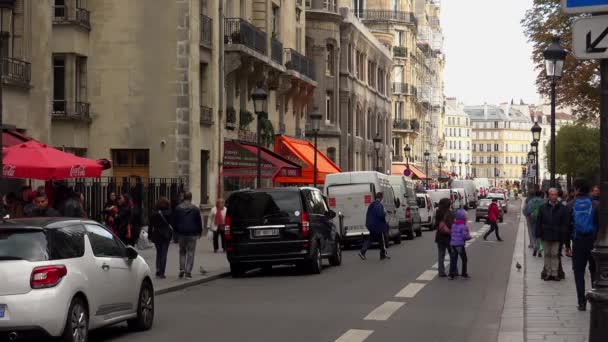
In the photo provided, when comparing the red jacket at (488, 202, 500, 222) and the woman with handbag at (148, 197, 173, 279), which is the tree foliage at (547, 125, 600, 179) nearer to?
the red jacket at (488, 202, 500, 222)

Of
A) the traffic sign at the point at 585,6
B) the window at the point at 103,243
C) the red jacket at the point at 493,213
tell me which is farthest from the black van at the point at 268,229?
the red jacket at the point at 493,213

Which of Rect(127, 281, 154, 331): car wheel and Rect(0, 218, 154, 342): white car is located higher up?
Rect(0, 218, 154, 342): white car

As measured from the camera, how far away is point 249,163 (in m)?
42.2

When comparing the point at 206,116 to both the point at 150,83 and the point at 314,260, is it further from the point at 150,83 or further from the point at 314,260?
the point at 314,260

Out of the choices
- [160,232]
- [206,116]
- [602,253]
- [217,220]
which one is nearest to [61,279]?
[602,253]

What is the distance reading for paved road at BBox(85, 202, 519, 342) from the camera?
13852mm

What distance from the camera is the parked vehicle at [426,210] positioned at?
54.0 m

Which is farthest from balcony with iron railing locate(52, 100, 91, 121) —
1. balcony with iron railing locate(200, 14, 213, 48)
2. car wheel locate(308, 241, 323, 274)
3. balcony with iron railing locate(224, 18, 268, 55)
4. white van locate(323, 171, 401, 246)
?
car wheel locate(308, 241, 323, 274)

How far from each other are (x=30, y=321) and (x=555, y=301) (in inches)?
347

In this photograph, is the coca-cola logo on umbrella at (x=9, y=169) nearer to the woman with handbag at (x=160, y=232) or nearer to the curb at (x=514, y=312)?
the woman with handbag at (x=160, y=232)

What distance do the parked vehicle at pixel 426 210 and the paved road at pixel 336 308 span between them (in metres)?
27.3

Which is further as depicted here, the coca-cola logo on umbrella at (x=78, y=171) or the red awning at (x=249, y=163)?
the red awning at (x=249, y=163)

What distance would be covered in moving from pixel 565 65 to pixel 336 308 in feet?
102

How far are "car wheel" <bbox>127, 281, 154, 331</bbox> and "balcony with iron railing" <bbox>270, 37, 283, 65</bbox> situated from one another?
108 feet
